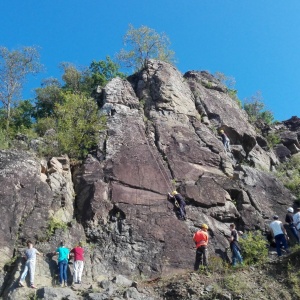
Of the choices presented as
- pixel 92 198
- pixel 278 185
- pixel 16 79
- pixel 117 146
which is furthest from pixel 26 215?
pixel 16 79

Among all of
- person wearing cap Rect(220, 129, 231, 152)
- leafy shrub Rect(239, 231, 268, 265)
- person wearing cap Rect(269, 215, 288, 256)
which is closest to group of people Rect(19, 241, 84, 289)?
leafy shrub Rect(239, 231, 268, 265)

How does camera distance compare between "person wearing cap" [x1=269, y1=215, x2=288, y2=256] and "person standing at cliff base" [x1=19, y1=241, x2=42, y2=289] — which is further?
"person wearing cap" [x1=269, y1=215, x2=288, y2=256]

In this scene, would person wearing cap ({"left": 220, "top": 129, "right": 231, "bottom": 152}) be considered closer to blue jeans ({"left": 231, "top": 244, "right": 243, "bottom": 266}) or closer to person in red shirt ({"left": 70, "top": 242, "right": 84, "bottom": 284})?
blue jeans ({"left": 231, "top": 244, "right": 243, "bottom": 266})

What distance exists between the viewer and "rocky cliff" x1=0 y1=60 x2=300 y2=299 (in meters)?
18.5

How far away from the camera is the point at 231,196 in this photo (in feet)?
76.0

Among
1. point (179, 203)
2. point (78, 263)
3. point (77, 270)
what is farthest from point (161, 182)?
point (77, 270)

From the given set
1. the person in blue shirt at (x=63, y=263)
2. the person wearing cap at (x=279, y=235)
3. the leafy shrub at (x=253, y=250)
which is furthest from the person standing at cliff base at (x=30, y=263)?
the person wearing cap at (x=279, y=235)

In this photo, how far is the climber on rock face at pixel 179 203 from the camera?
67.5 feet

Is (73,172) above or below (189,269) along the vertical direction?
above

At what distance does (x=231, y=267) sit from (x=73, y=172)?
839 cm

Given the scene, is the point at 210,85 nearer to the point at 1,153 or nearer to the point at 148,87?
the point at 148,87

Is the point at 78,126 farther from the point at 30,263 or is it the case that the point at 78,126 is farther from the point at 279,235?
the point at 279,235

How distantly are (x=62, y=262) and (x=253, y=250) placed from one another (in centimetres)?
702

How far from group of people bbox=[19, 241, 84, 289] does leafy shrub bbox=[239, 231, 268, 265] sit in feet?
19.3
